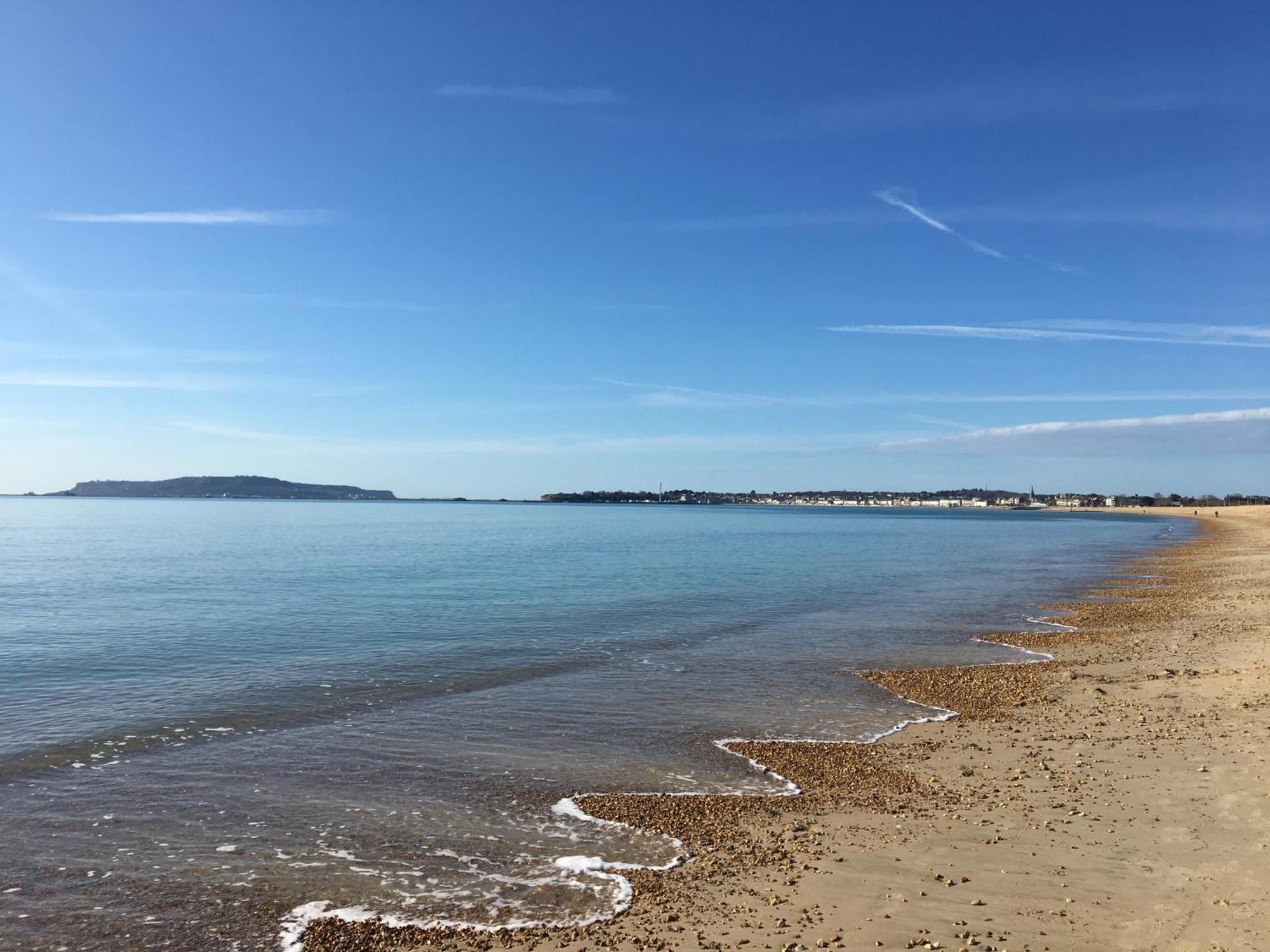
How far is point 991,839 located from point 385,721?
10817mm

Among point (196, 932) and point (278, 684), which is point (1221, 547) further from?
point (196, 932)

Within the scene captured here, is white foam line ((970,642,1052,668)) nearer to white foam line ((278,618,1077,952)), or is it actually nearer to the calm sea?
the calm sea

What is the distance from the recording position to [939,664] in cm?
2075

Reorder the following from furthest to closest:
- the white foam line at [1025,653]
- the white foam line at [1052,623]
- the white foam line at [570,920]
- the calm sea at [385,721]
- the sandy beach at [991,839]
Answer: the white foam line at [1052,623] → the white foam line at [1025,653] → the calm sea at [385,721] → the white foam line at [570,920] → the sandy beach at [991,839]

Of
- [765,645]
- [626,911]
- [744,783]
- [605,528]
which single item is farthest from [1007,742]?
[605,528]

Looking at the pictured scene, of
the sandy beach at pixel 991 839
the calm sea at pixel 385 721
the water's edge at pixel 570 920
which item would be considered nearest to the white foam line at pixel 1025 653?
the calm sea at pixel 385 721

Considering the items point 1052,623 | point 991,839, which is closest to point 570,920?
point 991,839

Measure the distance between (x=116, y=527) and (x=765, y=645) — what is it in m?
108

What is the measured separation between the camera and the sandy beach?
7184mm

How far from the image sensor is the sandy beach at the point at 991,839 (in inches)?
283

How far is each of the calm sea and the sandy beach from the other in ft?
2.31

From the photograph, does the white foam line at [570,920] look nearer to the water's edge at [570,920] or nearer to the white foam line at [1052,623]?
the water's edge at [570,920]

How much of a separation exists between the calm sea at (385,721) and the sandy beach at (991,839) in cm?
70

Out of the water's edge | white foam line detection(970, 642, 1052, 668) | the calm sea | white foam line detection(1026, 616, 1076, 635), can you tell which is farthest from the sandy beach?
white foam line detection(1026, 616, 1076, 635)
